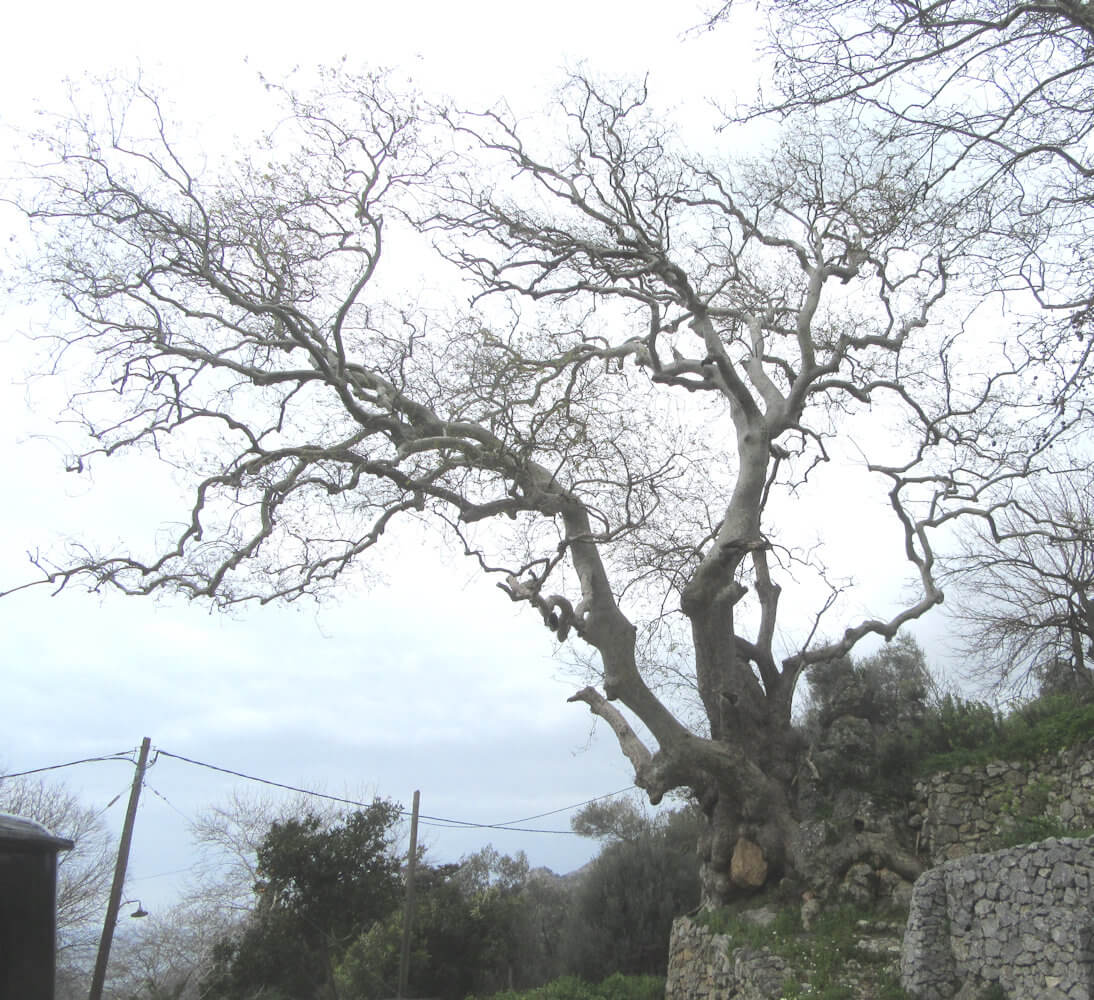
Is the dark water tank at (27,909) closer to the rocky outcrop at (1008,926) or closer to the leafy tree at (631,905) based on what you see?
the rocky outcrop at (1008,926)

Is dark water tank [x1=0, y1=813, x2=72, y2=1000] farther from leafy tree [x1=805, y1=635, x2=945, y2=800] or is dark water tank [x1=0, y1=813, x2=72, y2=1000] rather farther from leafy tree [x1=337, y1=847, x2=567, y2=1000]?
leafy tree [x1=337, y1=847, x2=567, y2=1000]

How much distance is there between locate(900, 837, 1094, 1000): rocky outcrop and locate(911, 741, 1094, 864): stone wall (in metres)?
1.76

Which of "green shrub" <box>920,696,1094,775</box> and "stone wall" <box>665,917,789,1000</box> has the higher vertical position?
"green shrub" <box>920,696,1094,775</box>

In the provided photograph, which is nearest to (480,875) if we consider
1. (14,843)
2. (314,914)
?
(314,914)

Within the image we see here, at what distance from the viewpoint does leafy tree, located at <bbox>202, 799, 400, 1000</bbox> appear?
18.3 metres

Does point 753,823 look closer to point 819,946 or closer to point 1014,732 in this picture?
point 819,946

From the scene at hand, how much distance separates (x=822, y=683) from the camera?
15281 mm

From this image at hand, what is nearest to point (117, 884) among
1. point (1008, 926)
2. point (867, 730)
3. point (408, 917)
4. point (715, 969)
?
point (408, 917)

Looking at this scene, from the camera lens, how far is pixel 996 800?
35.8ft

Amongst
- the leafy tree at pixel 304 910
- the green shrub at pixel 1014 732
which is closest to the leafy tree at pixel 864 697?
the green shrub at pixel 1014 732

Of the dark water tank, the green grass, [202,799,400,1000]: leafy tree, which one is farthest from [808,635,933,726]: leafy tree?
the dark water tank

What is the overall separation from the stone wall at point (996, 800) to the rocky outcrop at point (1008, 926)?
1762 millimetres

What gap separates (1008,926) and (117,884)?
41.4 feet

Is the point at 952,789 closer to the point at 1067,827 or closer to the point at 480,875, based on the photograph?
the point at 1067,827
